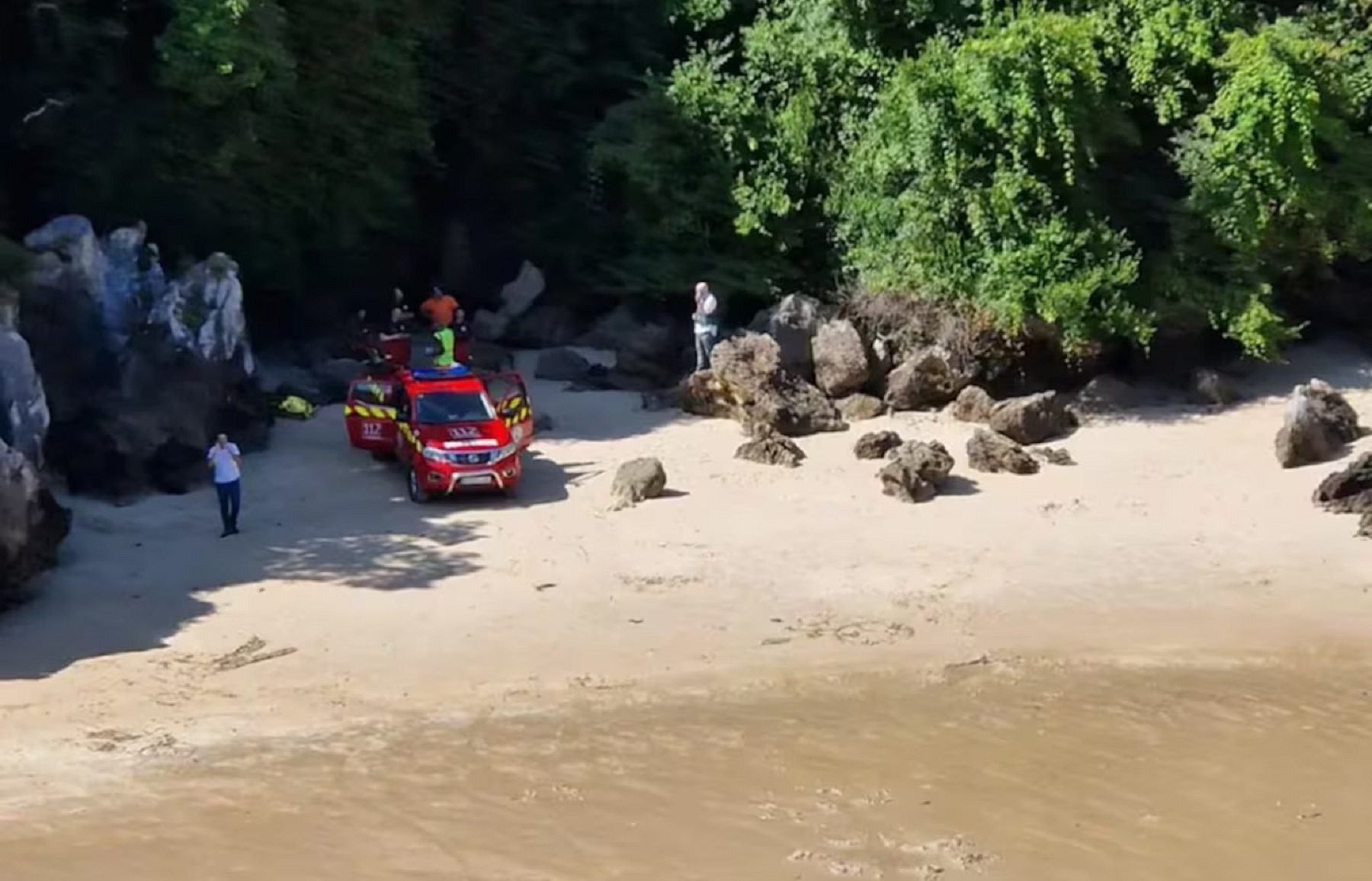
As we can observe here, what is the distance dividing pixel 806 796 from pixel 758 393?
1021 cm

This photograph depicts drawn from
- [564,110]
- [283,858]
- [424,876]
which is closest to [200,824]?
[283,858]

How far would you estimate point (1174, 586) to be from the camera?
1733cm

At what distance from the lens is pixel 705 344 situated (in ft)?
79.9

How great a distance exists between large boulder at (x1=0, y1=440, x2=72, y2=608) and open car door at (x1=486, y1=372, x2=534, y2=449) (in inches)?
217

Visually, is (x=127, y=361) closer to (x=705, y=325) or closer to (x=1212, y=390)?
(x=705, y=325)

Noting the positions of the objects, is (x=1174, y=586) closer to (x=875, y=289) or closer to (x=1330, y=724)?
(x=1330, y=724)

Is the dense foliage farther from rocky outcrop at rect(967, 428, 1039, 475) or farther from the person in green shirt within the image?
the person in green shirt

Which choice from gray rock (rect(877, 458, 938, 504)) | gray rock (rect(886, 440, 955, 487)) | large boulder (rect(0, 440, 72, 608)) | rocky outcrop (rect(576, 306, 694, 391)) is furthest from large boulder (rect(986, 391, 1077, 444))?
large boulder (rect(0, 440, 72, 608))

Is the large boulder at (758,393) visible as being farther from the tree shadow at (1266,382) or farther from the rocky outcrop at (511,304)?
the rocky outcrop at (511,304)

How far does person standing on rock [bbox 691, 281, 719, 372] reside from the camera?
24234 mm

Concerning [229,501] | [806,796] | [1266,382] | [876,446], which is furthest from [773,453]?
[806,796]

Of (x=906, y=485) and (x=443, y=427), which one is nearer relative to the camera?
(x=906, y=485)

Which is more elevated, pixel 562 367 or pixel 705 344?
pixel 705 344

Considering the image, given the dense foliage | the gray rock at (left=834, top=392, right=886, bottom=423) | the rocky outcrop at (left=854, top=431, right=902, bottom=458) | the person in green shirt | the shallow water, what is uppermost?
the dense foliage
